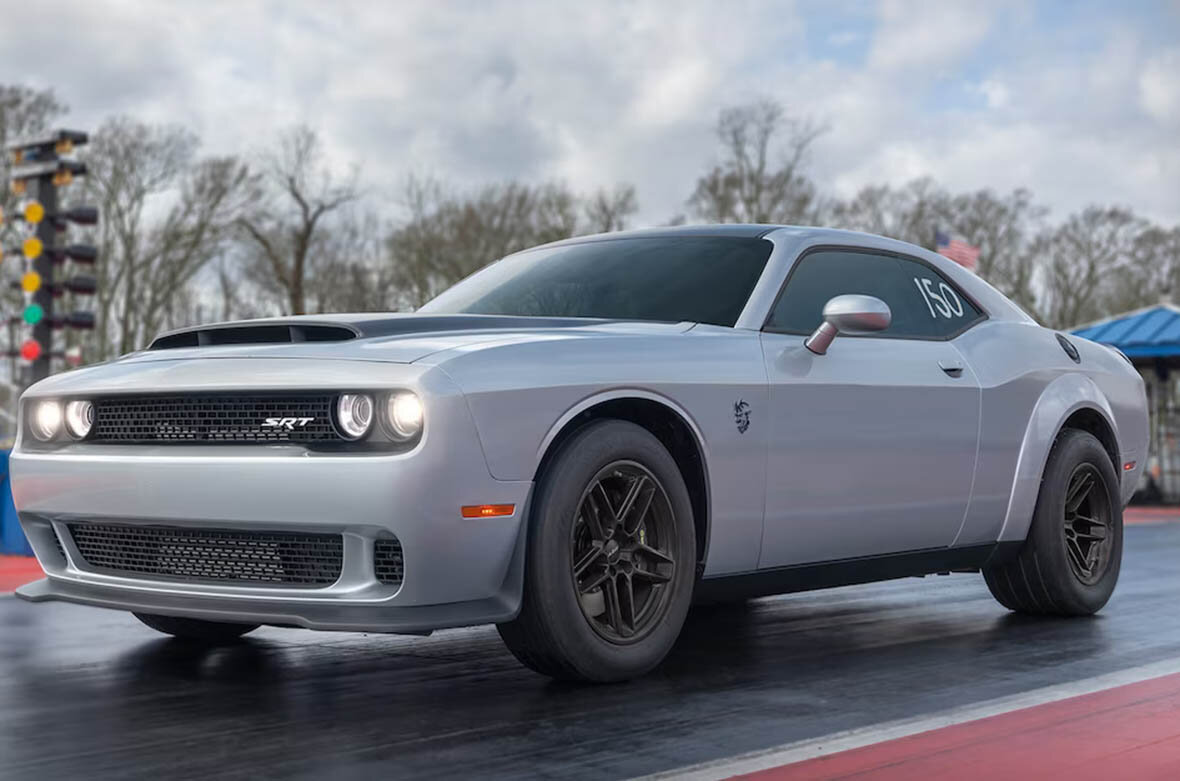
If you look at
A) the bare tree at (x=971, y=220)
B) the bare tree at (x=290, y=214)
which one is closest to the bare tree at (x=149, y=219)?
the bare tree at (x=290, y=214)

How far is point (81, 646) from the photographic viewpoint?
570 cm

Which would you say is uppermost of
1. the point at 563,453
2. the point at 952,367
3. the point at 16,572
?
the point at 952,367

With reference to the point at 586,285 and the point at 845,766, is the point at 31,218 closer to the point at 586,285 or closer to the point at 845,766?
the point at 586,285

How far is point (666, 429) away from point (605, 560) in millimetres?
519

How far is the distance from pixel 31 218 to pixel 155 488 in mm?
11504

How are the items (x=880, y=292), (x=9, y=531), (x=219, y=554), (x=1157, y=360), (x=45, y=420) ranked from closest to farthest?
(x=219, y=554) < (x=45, y=420) < (x=880, y=292) < (x=9, y=531) < (x=1157, y=360)

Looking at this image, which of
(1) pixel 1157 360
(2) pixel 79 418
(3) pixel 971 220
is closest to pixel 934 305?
(2) pixel 79 418

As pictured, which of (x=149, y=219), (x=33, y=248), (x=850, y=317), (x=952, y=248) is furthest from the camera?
(x=149, y=219)

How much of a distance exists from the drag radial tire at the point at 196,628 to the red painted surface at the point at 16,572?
2.74m

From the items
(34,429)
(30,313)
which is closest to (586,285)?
(34,429)

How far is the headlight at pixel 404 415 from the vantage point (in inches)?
159

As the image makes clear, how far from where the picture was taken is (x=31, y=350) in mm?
14219

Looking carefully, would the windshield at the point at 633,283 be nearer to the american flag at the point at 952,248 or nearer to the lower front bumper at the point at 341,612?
the lower front bumper at the point at 341,612

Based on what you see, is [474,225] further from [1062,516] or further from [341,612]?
[341,612]
